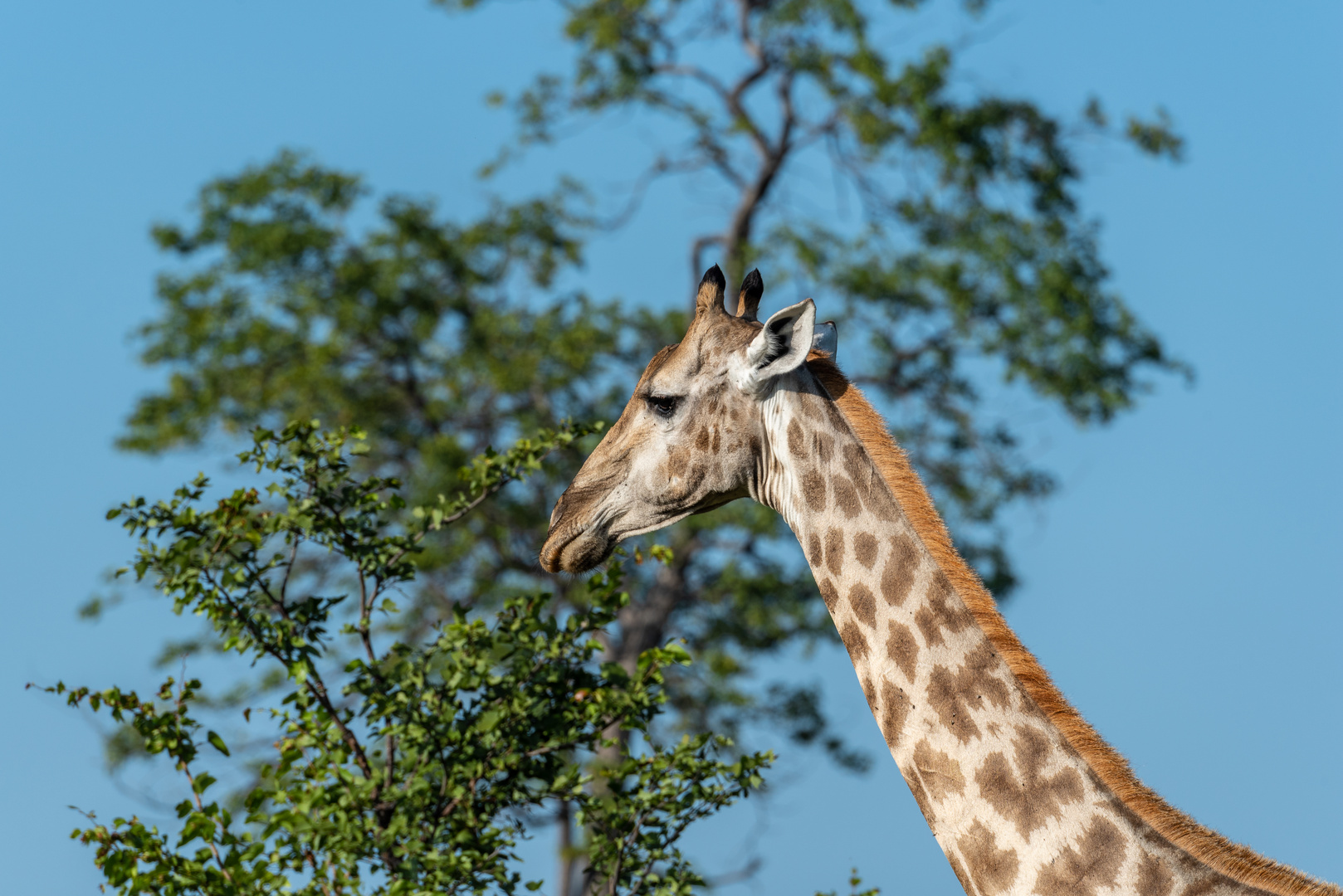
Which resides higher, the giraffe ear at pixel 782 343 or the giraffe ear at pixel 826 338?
the giraffe ear at pixel 826 338

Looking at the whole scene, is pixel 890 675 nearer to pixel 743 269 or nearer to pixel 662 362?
pixel 662 362

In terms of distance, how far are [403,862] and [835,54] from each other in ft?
54.5

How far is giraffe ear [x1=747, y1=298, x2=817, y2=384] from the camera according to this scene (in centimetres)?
512

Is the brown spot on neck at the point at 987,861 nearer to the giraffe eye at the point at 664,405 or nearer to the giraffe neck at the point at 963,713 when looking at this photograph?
the giraffe neck at the point at 963,713

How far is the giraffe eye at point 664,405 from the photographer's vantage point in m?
5.57

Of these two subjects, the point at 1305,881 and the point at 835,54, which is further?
the point at 835,54

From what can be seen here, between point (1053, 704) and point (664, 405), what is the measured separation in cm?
197

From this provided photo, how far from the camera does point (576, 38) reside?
20.5m

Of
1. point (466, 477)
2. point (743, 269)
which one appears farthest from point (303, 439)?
point (743, 269)

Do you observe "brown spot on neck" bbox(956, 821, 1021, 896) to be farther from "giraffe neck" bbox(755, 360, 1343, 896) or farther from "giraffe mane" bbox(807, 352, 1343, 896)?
"giraffe mane" bbox(807, 352, 1343, 896)

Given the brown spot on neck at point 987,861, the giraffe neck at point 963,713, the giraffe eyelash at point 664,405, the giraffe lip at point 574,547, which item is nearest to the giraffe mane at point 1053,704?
the giraffe neck at point 963,713

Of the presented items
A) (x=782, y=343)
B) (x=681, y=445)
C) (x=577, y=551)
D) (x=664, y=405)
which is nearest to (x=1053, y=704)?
A: (x=782, y=343)

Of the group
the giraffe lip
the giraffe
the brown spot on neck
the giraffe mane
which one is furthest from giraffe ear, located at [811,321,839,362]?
the brown spot on neck

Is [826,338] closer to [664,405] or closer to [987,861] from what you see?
[664,405]
